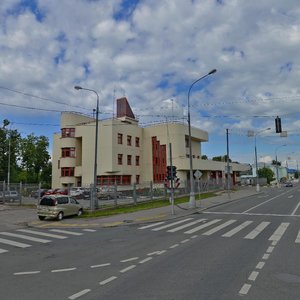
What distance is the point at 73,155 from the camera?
53969mm

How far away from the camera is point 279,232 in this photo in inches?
566

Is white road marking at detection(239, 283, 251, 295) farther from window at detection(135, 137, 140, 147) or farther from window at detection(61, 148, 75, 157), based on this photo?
window at detection(135, 137, 140, 147)

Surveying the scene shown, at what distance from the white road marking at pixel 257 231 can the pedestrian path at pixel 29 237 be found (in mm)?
7428

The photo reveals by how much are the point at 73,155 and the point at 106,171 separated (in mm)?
7184

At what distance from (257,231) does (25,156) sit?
7540 centimetres

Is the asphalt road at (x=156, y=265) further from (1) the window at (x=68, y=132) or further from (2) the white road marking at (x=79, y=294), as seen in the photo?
(1) the window at (x=68, y=132)

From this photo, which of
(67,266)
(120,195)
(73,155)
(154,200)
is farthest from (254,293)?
(73,155)

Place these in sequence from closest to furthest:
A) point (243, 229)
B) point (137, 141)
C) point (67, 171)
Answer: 1. point (243, 229)
2. point (67, 171)
3. point (137, 141)

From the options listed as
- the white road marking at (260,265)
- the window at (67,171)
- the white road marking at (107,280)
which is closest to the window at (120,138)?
the window at (67,171)

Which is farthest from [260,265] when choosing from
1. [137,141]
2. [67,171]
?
[137,141]

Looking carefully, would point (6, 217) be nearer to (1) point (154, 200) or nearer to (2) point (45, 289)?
A: (1) point (154, 200)

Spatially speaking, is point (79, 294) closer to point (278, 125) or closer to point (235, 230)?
point (235, 230)

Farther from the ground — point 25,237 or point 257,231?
point 257,231

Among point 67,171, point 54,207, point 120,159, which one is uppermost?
point 120,159
